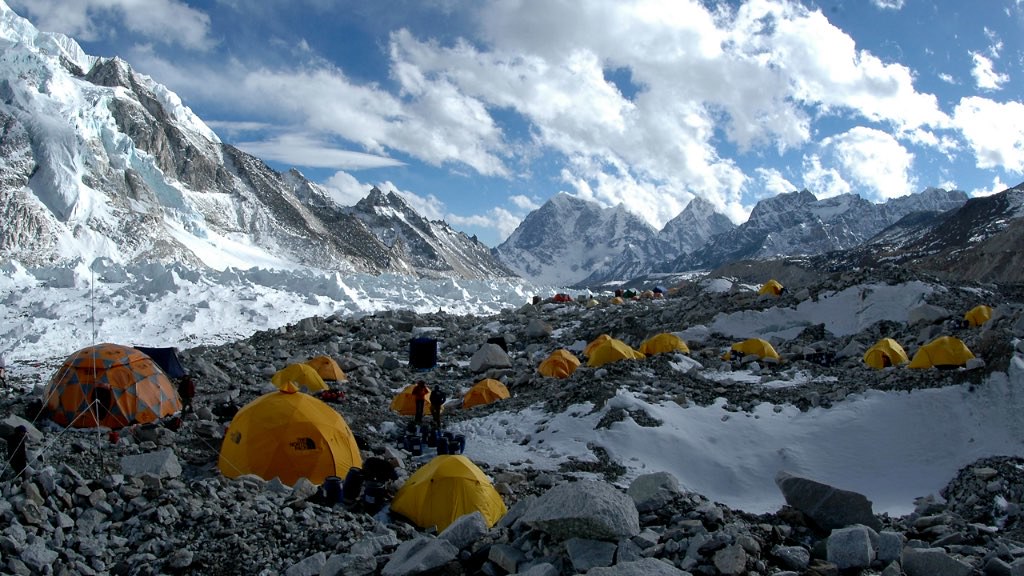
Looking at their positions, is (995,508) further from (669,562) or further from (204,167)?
(204,167)

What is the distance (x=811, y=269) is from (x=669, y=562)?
12722 centimetres

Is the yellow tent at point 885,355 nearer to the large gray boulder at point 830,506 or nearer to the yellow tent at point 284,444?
the large gray boulder at point 830,506

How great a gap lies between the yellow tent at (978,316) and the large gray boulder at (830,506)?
55.7ft

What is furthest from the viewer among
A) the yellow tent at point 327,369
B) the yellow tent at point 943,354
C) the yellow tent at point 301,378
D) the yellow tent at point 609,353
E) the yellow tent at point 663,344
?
the yellow tent at point 663,344

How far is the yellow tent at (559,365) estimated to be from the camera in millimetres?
19469

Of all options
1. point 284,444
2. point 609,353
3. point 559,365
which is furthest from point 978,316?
point 284,444

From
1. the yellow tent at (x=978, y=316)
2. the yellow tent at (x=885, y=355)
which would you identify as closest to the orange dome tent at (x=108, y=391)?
the yellow tent at (x=885, y=355)

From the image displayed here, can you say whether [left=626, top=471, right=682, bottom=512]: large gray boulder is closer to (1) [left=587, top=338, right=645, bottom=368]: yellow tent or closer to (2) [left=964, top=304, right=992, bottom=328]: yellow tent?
(1) [left=587, top=338, right=645, bottom=368]: yellow tent

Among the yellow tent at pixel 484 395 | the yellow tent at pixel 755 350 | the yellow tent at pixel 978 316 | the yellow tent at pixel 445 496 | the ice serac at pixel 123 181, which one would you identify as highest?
the ice serac at pixel 123 181

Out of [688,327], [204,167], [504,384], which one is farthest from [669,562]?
[204,167]

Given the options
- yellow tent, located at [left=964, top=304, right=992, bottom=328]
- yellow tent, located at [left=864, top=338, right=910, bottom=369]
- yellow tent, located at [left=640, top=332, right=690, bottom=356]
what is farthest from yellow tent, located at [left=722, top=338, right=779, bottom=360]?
yellow tent, located at [left=964, top=304, right=992, bottom=328]

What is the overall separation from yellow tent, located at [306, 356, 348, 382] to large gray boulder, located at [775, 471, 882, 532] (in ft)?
47.1

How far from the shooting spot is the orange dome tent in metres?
11.2

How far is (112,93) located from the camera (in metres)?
102
